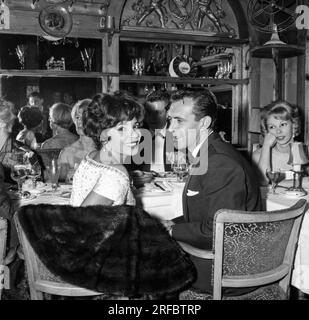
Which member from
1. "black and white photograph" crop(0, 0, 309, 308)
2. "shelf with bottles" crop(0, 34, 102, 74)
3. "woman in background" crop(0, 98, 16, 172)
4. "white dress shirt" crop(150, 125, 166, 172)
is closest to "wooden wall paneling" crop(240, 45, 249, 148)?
"black and white photograph" crop(0, 0, 309, 308)

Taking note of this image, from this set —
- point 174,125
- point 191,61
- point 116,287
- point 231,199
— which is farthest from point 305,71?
point 116,287

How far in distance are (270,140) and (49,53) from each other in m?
2.73

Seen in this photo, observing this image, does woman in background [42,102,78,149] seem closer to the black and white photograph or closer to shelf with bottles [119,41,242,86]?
the black and white photograph

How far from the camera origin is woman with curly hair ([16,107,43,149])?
4.69 metres

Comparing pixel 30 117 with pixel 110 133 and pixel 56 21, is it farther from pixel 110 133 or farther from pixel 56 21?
pixel 110 133

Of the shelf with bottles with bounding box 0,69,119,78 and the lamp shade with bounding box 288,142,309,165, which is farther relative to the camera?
the shelf with bottles with bounding box 0,69,119,78

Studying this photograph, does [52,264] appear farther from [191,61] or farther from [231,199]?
[191,61]

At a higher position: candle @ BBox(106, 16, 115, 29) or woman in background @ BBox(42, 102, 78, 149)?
candle @ BBox(106, 16, 115, 29)

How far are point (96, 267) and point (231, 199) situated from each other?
A: 63cm

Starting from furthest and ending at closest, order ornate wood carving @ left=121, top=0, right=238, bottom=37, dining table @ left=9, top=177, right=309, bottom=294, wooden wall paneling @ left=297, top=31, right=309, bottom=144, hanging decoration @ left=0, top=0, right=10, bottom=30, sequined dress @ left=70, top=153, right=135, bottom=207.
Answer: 1. wooden wall paneling @ left=297, top=31, right=309, bottom=144
2. ornate wood carving @ left=121, top=0, right=238, bottom=37
3. hanging decoration @ left=0, top=0, right=10, bottom=30
4. dining table @ left=9, top=177, right=309, bottom=294
5. sequined dress @ left=70, top=153, right=135, bottom=207

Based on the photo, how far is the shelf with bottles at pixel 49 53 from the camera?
4488 mm

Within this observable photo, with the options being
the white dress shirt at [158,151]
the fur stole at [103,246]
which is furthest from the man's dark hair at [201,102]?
the white dress shirt at [158,151]

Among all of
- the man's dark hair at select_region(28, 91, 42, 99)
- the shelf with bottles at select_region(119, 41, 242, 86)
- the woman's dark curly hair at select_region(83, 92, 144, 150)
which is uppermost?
the shelf with bottles at select_region(119, 41, 242, 86)

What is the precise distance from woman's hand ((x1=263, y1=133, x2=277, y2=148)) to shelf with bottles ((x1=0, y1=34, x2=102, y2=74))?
226cm
